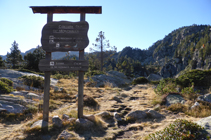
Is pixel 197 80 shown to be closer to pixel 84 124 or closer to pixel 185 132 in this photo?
pixel 185 132

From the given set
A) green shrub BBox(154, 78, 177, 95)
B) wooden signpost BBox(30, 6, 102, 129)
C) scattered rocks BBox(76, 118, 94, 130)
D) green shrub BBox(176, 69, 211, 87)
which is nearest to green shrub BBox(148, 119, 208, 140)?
scattered rocks BBox(76, 118, 94, 130)

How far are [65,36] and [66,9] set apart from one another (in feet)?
4.09

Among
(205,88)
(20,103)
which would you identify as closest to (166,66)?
(205,88)

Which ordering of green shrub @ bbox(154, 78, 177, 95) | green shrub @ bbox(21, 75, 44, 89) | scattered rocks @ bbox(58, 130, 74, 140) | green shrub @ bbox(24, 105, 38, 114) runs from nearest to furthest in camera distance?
scattered rocks @ bbox(58, 130, 74, 140)
green shrub @ bbox(24, 105, 38, 114)
green shrub @ bbox(154, 78, 177, 95)
green shrub @ bbox(21, 75, 44, 89)

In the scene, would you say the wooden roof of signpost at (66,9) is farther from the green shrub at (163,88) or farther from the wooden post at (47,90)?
the green shrub at (163,88)

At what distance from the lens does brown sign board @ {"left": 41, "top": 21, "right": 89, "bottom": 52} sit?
586 centimetres

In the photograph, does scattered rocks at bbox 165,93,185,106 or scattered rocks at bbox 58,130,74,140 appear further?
scattered rocks at bbox 165,93,185,106

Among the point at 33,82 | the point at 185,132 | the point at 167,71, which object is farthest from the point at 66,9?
the point at 167,71

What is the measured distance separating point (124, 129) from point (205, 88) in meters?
8.45

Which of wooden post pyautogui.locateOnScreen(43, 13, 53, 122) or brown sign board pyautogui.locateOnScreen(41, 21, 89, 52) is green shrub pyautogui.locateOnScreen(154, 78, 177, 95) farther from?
wooden post pyautogui.locateOnScreen(43, 13, 53, 122)

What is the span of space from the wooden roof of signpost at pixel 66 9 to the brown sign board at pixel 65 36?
59cm

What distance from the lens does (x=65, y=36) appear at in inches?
232

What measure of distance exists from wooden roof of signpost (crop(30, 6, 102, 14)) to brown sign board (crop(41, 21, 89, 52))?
59 cm

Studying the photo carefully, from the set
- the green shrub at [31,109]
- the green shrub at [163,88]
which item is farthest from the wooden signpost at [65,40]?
the green shrub at [163,88]
